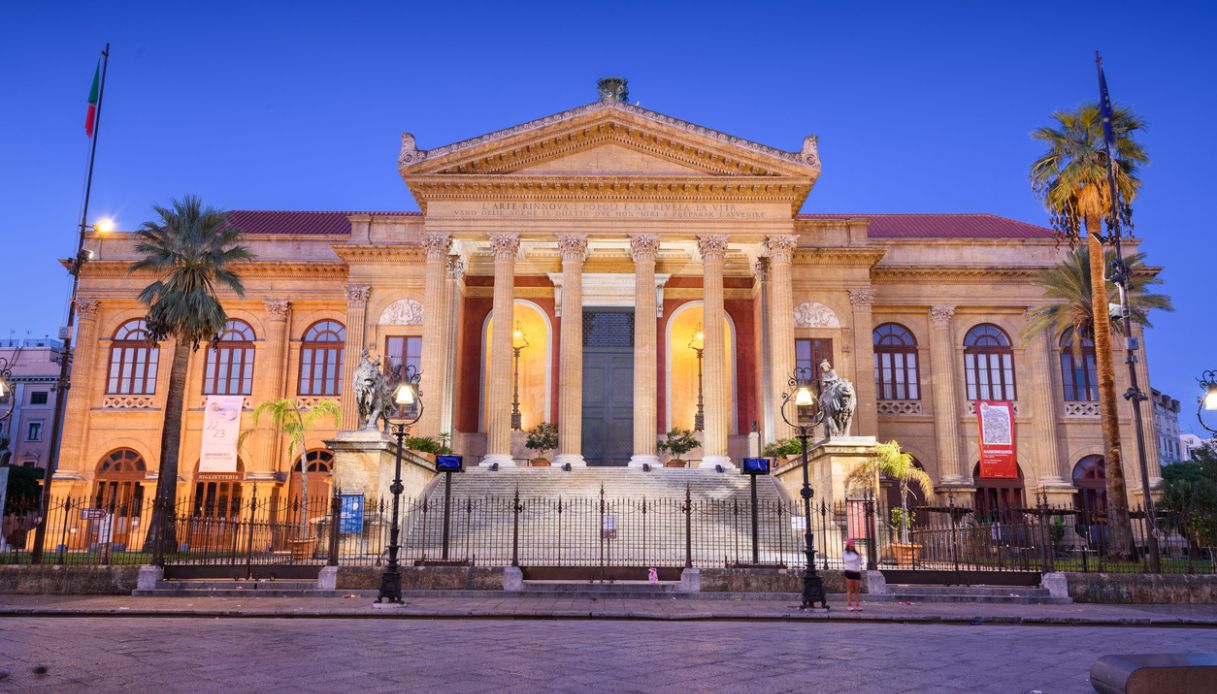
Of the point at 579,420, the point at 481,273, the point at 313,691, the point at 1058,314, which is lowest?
the point at 313,691

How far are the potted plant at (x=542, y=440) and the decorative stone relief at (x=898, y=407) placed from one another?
1339 cm

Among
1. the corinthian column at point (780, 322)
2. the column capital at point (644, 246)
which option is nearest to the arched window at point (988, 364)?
the corinthian column at point (780, 322)

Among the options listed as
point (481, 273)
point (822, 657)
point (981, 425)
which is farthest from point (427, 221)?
point (822, 657)

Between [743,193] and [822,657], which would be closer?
[822,657]

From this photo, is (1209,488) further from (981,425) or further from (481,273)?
(481,273)

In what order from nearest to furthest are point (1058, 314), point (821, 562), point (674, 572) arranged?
point (674, 572)
point (821, 562)
point (1058, 314)

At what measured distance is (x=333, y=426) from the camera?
119 ft

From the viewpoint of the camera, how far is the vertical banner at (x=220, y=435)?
3559cm

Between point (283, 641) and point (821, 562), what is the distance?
44.5 ft

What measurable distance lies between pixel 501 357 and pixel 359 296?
8449 mm

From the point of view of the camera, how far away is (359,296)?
35969mm

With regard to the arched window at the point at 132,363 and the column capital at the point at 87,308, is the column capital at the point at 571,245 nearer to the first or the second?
the arched window at the point at 132,363

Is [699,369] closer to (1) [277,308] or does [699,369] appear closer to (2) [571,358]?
(2) [571,358]

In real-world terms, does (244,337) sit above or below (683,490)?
above
